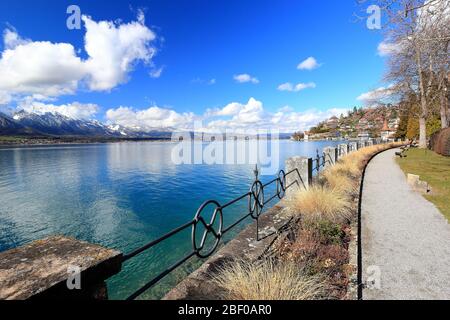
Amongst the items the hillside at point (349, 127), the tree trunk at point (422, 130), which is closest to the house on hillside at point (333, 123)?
the hillside at point (349, 127)

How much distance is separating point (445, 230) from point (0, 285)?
311 inches

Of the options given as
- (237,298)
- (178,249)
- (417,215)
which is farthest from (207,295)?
(417,215)

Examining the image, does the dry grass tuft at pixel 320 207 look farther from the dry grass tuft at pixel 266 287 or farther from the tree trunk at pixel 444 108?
the tree trunk at pixel 444 108

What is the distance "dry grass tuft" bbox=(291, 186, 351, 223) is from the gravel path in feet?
2.10

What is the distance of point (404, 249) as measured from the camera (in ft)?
16.5

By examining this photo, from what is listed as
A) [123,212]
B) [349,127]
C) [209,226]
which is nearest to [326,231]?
[209,226]

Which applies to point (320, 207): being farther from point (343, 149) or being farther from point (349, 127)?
point (349, 127)

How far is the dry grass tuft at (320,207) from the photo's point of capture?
19.6 ft

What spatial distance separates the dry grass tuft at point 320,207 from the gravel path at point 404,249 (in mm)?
641

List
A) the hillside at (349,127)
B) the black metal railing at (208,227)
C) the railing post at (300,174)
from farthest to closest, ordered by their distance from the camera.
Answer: the hillside at (349,127)
the railing post at (300,174)
the black metal railing at (208,227)

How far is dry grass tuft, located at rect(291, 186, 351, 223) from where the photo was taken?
5.98m

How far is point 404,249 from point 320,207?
1804 millimetres

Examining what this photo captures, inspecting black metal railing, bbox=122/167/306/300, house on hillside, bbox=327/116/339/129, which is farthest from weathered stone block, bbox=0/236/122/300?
house on hillside, bbox=327/116/339/129
